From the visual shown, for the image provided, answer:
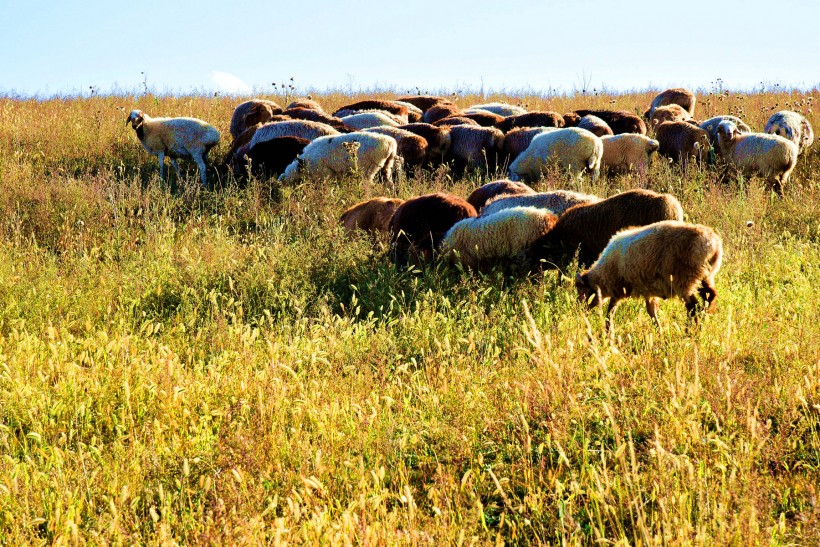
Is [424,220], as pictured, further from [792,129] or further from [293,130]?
[792,129]

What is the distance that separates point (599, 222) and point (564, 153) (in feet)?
14.9

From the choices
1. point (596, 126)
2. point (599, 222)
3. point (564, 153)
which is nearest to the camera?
point (599, 222)

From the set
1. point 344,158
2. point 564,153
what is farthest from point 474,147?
point 344,158

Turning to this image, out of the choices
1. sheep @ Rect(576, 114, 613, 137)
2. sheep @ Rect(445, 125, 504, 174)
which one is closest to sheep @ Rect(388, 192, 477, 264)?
sheep @ Rect(445, 125, 504, 174)

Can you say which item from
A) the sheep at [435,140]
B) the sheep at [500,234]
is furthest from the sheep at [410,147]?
the sheep at [500,234]

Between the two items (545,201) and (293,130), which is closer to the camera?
(545,201)

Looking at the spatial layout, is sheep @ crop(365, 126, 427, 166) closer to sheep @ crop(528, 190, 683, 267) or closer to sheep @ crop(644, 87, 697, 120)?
sheep @ crop(528, 190, 683, 267)

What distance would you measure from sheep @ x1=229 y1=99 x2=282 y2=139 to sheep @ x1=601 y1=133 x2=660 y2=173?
751 centimetres

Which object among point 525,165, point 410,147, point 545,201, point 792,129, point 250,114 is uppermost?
point 250,114

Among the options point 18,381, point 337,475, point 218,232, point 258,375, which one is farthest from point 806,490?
point 218,232

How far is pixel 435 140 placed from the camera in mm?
13352

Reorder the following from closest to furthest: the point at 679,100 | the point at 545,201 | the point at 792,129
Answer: the point at 545,201
the point at 792,129
the point at 679,100

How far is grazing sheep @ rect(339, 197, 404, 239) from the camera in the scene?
29.4 feet

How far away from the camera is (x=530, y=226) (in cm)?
733
